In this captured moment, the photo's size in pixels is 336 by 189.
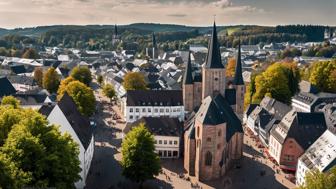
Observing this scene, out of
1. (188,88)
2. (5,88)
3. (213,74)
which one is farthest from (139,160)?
(5,88)

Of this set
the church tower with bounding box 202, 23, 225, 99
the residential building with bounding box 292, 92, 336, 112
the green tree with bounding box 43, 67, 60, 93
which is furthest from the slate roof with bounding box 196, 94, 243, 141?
the green tree with bounding box 43, 67, 60, 93

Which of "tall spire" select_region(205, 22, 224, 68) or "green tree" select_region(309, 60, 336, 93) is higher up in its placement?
"tall spire" select_region(205, 22, 224, 68)

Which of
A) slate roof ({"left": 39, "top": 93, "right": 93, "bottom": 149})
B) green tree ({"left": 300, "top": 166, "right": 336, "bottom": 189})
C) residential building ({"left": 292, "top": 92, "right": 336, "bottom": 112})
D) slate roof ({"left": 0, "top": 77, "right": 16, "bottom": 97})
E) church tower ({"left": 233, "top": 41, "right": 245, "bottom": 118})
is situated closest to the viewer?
green tree ({"left": 300, "top": 166, "right": 336, "bottom": 189})

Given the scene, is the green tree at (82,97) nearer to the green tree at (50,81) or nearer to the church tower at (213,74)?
the church tower at (213,74)

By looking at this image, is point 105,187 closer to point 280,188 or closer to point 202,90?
point 280,188

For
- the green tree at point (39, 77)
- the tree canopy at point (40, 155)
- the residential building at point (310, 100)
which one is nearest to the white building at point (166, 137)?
the tree canopy at point (40, 155)

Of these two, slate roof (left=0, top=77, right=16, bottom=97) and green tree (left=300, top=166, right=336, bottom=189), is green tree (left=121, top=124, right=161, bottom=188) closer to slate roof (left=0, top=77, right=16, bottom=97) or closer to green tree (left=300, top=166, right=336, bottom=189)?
green tree (left=300, top=166, right=336, bottom=189)
